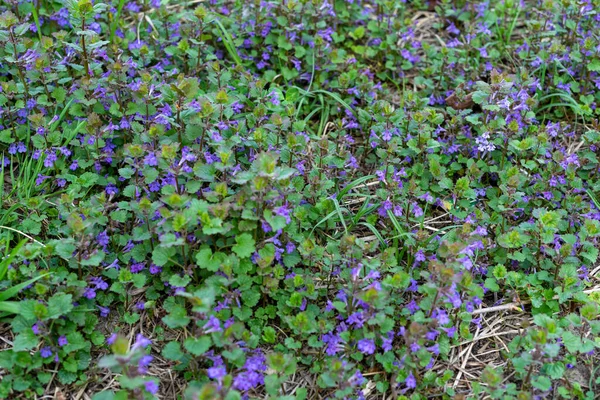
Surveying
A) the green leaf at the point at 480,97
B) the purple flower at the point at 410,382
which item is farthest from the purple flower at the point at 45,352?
the green leaf at the point at 480,97

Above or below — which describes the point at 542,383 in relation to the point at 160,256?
below

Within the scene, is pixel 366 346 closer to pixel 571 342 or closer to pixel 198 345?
pixel 198 345

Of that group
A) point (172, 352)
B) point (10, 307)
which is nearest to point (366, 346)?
point (172, 352)

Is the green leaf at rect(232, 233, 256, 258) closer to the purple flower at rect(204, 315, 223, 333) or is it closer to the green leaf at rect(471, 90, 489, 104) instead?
the purple flower at rect(204, 315, 223, 333)

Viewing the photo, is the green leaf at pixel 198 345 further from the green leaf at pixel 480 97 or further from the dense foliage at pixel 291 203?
the green leaf at pixel 480 97

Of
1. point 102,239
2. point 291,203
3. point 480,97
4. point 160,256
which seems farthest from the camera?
point 480,97

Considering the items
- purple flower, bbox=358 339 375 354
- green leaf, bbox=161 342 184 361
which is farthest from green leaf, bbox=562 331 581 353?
green leaf, bbox=161 342 184 361
